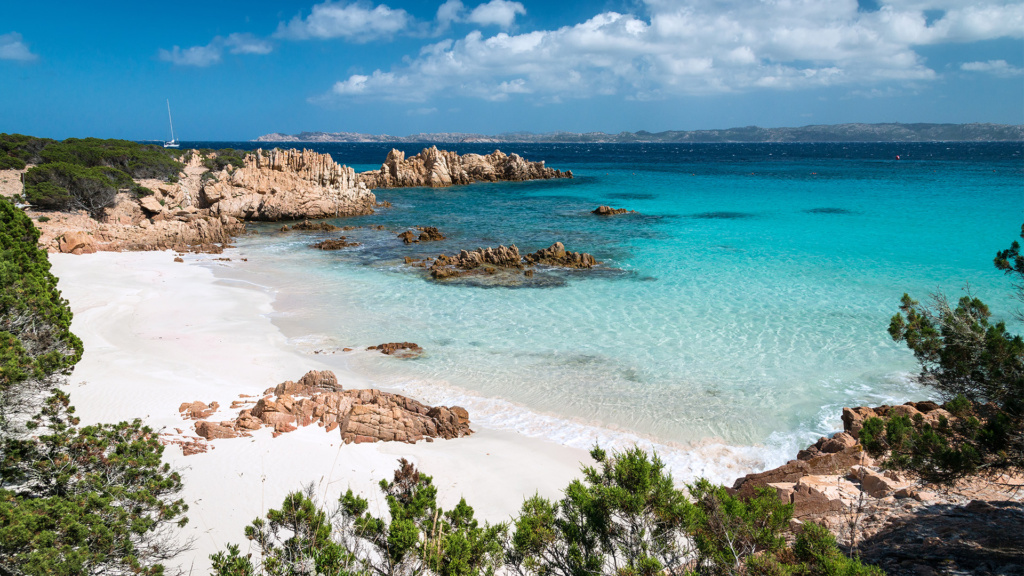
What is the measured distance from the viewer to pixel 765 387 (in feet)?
36.3

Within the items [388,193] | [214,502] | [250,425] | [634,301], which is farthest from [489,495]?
[388,193]

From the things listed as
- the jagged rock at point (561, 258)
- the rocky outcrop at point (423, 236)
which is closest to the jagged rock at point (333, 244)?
the rocky outcrop at point (423, 236)

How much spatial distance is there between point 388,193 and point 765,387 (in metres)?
45.0

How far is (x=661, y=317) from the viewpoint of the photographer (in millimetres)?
15336

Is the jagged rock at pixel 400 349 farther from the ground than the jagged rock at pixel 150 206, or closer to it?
closer to it

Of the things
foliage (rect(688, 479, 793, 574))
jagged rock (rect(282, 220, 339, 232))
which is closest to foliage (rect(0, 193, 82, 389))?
foliage (rect(688, 479, 793, 574))

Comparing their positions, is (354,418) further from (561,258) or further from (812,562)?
→ (561,258)

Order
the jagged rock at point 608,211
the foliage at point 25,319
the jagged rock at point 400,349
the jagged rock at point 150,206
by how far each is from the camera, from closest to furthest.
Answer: the foliage at point 25,319
the jagged rock at point 400,349
the jagged rock at point 150,206
the jagged rock at point 608,211

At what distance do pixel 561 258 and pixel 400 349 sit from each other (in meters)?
10.5

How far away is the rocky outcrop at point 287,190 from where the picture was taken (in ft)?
114

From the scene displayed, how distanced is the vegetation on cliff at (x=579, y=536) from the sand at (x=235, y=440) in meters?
2.04

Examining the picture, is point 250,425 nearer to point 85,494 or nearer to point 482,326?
Answer: point 85,494

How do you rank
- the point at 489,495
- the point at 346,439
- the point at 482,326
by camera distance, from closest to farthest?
the point at 489,495 < the point at 346,439 < the point at 482,326

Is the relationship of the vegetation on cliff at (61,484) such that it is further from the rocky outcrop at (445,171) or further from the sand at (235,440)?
the rocky outcrop at (445,171)
